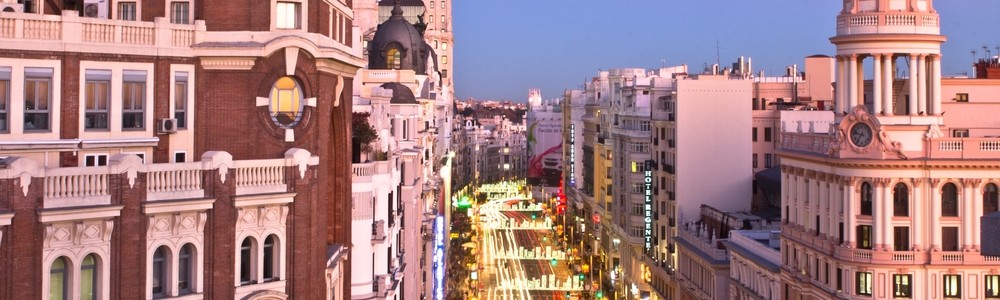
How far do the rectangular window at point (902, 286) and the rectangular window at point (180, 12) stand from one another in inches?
1539

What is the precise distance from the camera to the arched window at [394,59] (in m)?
102

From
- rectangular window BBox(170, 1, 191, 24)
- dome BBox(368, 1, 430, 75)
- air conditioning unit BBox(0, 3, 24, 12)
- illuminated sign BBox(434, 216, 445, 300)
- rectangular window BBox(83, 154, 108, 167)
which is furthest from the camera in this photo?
dome BBox(368, 1, 430, 75)

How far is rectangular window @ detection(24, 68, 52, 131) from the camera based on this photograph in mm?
29750

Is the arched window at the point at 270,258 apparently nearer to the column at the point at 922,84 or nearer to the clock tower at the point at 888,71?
the clock tower at the point at 888,71

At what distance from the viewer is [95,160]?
1247 inches

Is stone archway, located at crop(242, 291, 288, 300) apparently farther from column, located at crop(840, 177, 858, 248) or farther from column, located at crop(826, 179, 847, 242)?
column, located at crop(826, 179, 847, 242)

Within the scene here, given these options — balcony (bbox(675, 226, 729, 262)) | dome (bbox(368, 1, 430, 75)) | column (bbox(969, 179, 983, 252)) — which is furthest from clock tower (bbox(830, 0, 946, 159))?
dome (bbox(368, 1, 430, 75))

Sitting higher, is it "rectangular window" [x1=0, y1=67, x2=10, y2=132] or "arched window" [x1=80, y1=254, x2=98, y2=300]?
"rectangular window" [x1=0, y1=67, x2=10, y2=132]

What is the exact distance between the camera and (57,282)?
28766mm

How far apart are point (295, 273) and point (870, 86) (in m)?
49.4

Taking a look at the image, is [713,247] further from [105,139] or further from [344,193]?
[105,139]

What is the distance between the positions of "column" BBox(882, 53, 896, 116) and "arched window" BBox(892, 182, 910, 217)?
13.9 feet

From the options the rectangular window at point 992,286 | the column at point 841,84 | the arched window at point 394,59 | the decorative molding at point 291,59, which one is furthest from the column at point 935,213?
the arched window at point 394,59

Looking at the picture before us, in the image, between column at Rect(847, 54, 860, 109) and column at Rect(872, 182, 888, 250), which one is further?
column at Rect(847, 54, 860, 109)
